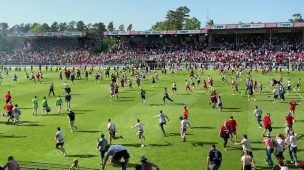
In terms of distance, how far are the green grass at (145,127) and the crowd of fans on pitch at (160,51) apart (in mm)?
34598

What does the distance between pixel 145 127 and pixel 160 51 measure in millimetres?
69863

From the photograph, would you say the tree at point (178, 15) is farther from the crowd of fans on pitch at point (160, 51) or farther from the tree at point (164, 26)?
the crowd of fans on pitch at point (160, 51)

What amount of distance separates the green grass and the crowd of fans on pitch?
34.6m

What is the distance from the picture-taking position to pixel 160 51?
97812 millimetres

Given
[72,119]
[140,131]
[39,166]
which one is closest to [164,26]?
[72,119]

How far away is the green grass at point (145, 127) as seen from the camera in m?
21.6

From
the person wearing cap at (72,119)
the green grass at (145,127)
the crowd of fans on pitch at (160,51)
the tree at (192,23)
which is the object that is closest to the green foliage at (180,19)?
the tree at (192,23)

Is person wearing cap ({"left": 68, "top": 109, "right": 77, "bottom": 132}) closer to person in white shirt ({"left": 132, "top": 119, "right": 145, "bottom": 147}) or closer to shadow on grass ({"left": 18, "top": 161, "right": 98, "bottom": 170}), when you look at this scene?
person in white shirt ({"left": 132, "top": 119, "right": 145, "bottom": 147})

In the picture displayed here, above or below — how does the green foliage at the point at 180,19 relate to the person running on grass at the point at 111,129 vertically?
above

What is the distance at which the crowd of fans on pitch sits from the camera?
3268 inches

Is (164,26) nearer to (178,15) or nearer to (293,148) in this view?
(178,15)

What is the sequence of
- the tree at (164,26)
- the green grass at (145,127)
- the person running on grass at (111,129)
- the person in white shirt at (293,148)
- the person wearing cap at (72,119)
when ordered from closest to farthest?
the person in white shirt at (293,148) → the green grass at (145,127) → the person running on grass at (111,129) → the person wearing cap at (72,119) → the tree at (164,26)

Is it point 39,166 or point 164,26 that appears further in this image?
point 164,26

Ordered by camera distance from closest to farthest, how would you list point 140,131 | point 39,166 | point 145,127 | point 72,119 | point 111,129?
point 39,166
point 140,131
point 111,129
point 72,119
point 145,127
